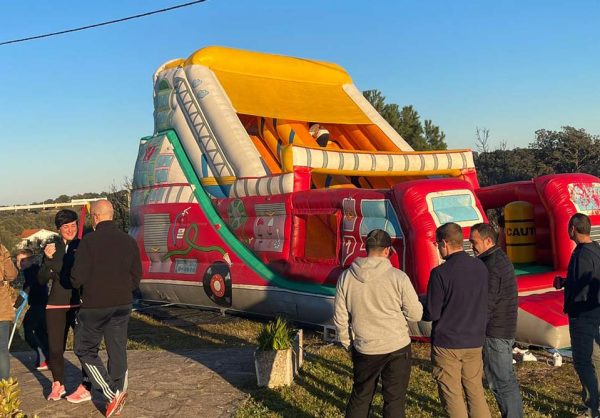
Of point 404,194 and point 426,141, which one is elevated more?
point 426,141

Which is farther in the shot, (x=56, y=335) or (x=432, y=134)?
(x=432, y=134)

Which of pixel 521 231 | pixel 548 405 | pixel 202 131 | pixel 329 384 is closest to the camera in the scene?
pixel 548 405

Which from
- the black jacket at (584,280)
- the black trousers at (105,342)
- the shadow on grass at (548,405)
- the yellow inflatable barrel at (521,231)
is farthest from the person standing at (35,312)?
the yellow inflatable barrel at (521,231)

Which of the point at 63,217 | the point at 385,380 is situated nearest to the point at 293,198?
the point at 63,217

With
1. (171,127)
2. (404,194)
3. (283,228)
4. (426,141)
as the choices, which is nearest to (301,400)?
(404,194)

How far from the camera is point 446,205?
755 cm

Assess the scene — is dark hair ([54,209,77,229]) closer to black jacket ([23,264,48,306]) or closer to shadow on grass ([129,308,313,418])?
black jacket ([23,264,48,306])

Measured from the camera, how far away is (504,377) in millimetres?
4172

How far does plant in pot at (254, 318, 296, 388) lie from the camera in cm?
578

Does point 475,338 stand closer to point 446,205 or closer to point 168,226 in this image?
point 446,205

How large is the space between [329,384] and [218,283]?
4304mm

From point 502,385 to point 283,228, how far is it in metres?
5.21

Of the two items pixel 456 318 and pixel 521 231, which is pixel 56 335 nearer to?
pixel 456 318

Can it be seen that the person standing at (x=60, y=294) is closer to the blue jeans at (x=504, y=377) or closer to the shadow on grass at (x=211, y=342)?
the shadow on grass at (x=211, y=342)
